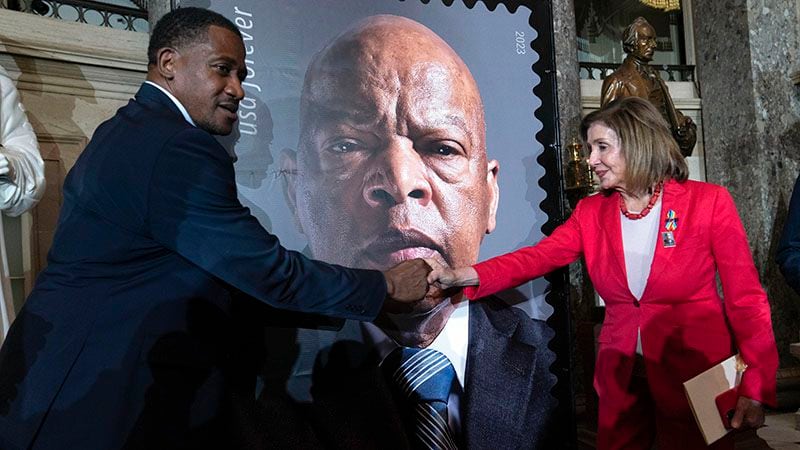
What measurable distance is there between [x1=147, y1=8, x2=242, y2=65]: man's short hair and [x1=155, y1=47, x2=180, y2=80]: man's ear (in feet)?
0.04

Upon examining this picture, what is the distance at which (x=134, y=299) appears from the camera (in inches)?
61.5

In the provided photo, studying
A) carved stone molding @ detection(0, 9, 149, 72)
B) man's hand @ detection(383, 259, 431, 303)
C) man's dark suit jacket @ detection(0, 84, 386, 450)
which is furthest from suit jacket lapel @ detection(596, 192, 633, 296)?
carved stone molding @ detection(0, 9, 149, 72)

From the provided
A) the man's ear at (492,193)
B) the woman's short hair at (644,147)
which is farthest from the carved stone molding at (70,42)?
the woman's short hair at (644,147)

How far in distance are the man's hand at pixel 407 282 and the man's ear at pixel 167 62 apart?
2.63 feet

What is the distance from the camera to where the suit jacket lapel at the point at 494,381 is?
2443mm

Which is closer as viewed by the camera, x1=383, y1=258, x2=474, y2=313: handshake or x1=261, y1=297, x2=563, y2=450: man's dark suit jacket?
x1=383, y1=258, x2=474, y2=313: handshake

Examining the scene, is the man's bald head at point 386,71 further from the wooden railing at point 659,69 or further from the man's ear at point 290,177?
the wooden railing at point 659,69

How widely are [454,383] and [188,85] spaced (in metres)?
1.36

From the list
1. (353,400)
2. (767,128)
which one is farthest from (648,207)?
(767,128)

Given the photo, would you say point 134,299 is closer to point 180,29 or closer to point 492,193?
point 180,29

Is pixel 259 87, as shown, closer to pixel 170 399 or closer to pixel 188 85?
pixel 188 85

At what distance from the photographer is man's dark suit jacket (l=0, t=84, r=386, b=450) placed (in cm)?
151

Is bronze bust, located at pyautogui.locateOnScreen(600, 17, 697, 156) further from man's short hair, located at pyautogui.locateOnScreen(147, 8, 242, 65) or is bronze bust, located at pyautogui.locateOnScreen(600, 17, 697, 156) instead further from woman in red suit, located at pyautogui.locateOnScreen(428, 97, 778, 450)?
man's short hair, located at pyautogui.locateOnScreen(147, 8, 242, 65)

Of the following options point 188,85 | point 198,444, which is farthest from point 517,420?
point 188,85
